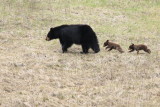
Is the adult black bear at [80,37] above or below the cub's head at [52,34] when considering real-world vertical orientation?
above

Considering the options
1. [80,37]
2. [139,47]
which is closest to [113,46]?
[139,47]

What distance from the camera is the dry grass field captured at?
33.7ft

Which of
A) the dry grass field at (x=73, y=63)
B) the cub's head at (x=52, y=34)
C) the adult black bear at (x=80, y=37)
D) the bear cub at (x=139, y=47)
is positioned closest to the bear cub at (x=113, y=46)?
the dry grass field at (x=73, y=63)

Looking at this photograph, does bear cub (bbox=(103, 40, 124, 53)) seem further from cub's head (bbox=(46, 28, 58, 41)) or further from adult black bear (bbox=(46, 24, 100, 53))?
cub's head (bbox=(46, 28, 58, 41))

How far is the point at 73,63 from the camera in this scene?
1359cm

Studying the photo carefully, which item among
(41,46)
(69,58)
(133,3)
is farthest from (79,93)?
(133,3)

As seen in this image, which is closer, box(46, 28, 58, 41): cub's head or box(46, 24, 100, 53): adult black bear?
box(46, 24, 100, 53): adult black bear

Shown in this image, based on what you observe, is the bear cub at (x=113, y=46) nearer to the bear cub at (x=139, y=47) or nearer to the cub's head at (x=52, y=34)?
the bear cub at (x=139, y=47)

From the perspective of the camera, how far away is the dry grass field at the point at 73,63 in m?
10.3

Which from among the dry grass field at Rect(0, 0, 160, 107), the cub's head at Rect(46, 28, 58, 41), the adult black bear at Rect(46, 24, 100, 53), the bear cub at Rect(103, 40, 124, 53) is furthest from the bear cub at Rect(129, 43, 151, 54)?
the cub's head at Rect(46, 28, 58, 41)

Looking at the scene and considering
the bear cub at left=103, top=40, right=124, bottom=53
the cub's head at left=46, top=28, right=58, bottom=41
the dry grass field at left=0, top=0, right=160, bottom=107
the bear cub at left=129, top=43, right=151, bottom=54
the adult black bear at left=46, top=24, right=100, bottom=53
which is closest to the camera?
the dry grass field at left=0, top=0, right=160, bottom=107

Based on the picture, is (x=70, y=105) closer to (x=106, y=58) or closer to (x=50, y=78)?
(x=50, y=78)

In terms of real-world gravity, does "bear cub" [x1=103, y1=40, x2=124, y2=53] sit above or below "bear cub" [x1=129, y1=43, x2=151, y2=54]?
below

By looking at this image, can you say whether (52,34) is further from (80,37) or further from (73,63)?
(73,63)
